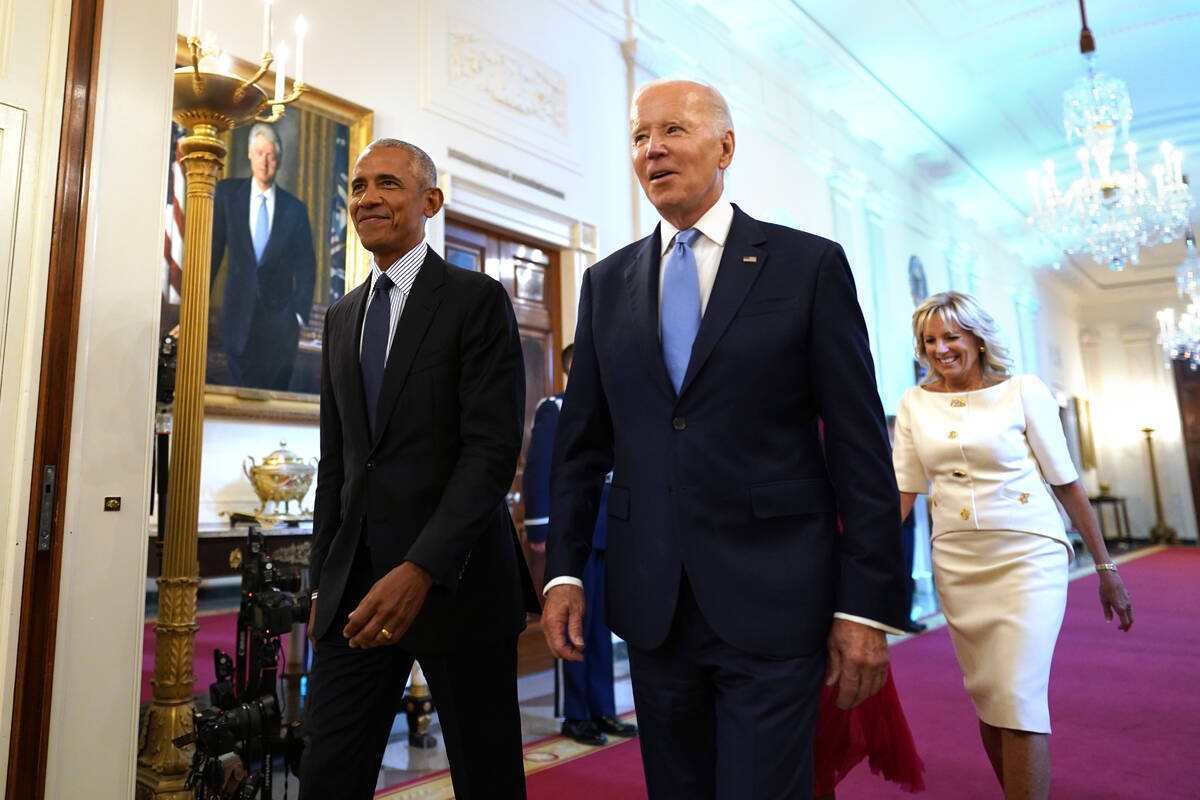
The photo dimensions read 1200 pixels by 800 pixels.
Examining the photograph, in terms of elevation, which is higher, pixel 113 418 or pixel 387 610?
pixel 113 418

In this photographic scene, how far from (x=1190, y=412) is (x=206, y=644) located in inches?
736

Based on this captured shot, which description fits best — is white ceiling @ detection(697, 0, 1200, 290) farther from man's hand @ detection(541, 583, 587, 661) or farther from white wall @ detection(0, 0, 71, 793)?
man's hand @ detection(541, 583, 587, 661)

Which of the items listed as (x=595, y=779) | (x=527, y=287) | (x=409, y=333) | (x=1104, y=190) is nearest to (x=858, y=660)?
(x=409, y=333)

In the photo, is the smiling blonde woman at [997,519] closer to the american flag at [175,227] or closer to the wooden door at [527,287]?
the wooden door at [527,287]

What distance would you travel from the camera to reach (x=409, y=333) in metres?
1.73

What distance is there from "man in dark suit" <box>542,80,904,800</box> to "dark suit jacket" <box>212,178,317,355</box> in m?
3.02

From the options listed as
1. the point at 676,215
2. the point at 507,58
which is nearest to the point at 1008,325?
the point at 507,58

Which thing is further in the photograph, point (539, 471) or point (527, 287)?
point (527, 287)

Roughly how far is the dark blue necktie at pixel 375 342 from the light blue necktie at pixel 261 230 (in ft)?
8.59

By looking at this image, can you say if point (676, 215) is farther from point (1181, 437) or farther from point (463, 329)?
point (1181, 437)

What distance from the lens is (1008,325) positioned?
14.0 meters

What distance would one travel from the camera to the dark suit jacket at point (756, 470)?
1.30m

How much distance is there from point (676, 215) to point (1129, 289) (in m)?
19.6

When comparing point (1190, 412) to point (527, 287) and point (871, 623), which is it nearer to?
point (527, 287)
